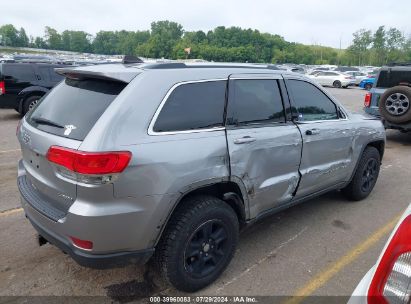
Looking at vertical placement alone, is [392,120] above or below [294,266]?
above

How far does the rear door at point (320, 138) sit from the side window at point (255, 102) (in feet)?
0.83

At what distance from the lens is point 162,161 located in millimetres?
2537

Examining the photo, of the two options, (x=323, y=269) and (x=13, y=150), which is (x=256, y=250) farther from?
(x=13, y=150)

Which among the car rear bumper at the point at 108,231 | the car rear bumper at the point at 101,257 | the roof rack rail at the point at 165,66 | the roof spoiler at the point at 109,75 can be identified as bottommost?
the car rear bumper at the point at 101,257

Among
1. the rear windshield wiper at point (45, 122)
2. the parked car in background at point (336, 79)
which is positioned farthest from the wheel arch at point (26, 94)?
the parked car in background at point (336, 79)

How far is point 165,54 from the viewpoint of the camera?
93.6 metres

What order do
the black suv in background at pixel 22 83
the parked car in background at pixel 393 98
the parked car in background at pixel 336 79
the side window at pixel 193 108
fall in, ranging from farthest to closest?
1. the parked car in background at pixel 336 79
2. the black suv in background at pixel 22 83
3. the parked car in background at pixel 393 98
4. the side window at pixel 193 108

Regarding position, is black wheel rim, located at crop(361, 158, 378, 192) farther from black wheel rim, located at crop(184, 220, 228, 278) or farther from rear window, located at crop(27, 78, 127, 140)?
rear window, located at crop(27, 78, 127, 140)

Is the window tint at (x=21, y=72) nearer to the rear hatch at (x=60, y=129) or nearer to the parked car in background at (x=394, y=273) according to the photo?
the rear hatch at (x=60, y=129)

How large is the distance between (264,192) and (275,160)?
12.1 inches

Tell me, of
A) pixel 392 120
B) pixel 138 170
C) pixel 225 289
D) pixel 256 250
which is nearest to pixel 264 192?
pixel 256 250

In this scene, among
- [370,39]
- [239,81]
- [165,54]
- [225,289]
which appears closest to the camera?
[225,289]

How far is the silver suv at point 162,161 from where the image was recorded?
243 cm

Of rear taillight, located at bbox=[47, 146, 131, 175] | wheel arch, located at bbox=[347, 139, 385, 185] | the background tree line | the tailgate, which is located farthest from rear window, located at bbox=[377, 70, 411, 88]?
the background tree line
